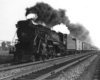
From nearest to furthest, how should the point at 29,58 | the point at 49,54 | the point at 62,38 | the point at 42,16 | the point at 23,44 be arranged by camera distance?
the point at 29,58
the point at 23,44
the point at 49,54
the point at 42,16
the point at 62,38

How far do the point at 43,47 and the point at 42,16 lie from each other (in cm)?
604

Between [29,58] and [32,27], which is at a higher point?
[32,27]

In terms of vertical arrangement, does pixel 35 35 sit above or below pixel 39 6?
below

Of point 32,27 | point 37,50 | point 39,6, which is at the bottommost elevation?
point 37,50

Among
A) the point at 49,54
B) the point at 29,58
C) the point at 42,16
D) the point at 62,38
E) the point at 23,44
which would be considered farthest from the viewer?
the point at 62,38

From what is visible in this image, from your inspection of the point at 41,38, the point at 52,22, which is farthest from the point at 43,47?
the point at 52,22

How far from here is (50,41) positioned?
17.4 metres

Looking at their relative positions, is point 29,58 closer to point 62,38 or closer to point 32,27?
point 32,27

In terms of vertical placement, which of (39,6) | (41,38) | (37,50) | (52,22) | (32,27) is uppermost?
(39,6)

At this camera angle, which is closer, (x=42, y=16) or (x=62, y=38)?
(x=42, y=16)

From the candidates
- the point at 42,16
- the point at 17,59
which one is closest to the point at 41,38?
the point at 17,59

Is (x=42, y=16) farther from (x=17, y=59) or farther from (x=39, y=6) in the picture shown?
(x=17, y=59)

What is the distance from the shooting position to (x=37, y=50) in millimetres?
14195

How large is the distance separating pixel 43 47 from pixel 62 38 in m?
6.93
